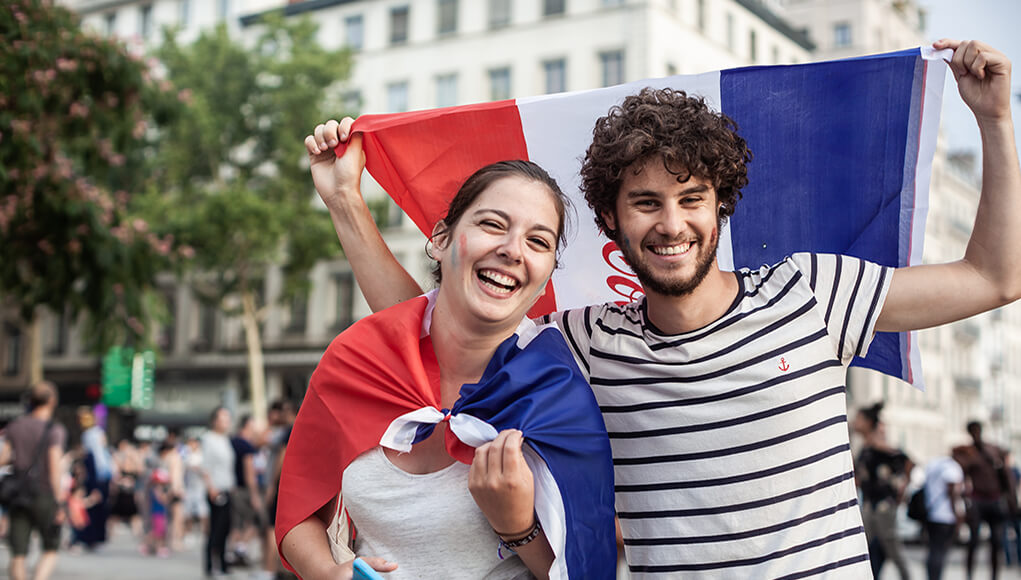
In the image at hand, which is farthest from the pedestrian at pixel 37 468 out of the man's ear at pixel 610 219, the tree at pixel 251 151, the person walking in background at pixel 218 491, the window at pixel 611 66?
the window at pixel 611 66

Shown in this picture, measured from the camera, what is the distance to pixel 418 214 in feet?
11.5

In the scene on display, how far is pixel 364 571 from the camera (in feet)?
7.37

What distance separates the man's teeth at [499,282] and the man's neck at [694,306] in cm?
40

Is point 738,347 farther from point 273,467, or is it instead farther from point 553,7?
point 553,7

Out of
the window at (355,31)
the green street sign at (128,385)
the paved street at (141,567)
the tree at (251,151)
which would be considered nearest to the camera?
the paved street at (141,567)

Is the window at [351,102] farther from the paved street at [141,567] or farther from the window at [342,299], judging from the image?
the paved street at [141,567]

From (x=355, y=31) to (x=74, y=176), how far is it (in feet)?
111

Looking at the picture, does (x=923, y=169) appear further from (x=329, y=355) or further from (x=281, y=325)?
(x=281, y=325)

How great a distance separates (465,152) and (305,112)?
30.4 m

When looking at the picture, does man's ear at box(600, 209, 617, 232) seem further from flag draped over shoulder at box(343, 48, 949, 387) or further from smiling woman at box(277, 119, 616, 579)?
flag draped over shoulder at box(343, 48, 949, 387)

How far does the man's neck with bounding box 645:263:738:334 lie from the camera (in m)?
2.64

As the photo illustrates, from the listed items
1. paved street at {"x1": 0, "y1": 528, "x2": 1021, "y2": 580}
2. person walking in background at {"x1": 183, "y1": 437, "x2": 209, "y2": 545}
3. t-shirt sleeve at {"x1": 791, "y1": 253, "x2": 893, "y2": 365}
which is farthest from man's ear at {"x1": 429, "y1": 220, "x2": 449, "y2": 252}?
person walking in background at {"x1": 183, "y1": 437, "x2": 209, "y2": 545}

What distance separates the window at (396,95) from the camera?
3966cm

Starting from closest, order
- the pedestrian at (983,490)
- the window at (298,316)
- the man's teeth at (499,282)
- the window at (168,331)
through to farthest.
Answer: the man's teeth at (499,282) < the pedestrian at (983,490) < the window at (298,316) < the window at (168,331)
